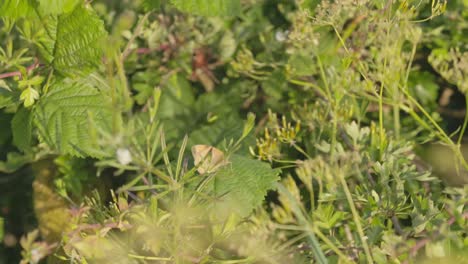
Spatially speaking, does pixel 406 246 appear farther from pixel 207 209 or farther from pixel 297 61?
pixel 297 61

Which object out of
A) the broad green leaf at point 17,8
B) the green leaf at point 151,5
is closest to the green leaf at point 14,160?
the broad green leaf at point 17,8

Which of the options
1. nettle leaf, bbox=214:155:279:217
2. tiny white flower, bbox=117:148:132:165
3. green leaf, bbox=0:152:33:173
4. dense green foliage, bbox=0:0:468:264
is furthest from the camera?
green leaf, bbox=0:152:33:173

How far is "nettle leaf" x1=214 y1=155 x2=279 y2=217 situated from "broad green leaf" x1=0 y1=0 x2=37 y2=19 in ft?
1.91

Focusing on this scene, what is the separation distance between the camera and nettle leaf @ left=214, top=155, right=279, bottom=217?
148cm

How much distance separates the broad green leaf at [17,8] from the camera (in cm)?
157

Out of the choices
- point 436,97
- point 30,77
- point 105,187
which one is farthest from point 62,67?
point 436,97

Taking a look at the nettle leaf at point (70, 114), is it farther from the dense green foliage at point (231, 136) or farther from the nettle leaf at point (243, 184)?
the nettle leaf at point (243, 184)

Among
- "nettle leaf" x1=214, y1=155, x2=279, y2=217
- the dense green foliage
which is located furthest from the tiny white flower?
"nettle leaf" x1=214, y1=155, x2=279, y2=217

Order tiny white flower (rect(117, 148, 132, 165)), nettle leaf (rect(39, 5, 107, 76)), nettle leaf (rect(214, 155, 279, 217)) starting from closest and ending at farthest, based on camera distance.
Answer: tiny white flower (rect(117, 148, 132, 165)) < nettle leaf (rect(214, 155, 279, 217)) < nettle leaf (rect(39, 5, 107, 76))

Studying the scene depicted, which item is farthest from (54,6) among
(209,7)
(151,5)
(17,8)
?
(209,7)

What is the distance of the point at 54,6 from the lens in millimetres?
1508

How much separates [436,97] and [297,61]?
47 centimetres

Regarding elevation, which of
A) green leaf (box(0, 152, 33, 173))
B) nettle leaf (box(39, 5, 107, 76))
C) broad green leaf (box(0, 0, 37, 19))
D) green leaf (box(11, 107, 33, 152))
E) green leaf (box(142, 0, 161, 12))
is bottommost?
green leaf (box(0, 152, 33, 173))

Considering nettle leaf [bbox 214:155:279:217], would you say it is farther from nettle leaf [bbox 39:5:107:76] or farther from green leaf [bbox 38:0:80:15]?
green leaf [bbox 38:0:80:15]
